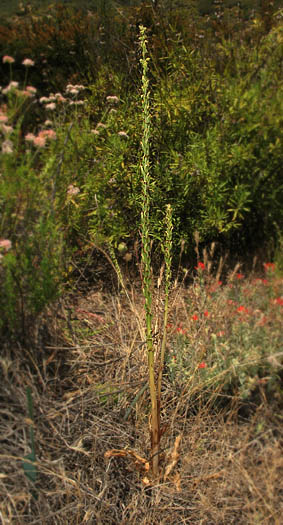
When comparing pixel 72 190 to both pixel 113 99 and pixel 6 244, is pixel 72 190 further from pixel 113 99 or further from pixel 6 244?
pixel 6 244

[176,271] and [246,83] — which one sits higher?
[246,83]

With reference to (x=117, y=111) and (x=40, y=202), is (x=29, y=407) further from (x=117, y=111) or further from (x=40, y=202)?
(x=117, y=111)

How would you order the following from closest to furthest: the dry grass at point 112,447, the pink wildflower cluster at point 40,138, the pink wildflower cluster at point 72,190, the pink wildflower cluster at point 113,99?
the dry grass at point 112,447 → the pink wildflower cluster at point 113,99 → the pink wildflower cluster at point 72,190 → the pink wildflower cluster at point 40,138

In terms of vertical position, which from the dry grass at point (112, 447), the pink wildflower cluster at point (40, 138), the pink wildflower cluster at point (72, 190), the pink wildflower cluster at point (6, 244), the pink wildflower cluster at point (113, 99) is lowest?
the dry grass at point (112, 447)

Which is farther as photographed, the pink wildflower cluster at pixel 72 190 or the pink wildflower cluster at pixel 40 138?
the pink wildflower cluster at pixel 40 138

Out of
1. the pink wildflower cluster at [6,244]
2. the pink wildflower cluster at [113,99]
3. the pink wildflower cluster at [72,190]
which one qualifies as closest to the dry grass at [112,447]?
the pink wildflower cluster at [6,244]

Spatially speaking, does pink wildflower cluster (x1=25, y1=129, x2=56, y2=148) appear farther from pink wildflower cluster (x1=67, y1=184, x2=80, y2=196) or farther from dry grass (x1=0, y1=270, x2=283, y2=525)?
dry grass (x1=0, y1=270, x2=283, y2=525)

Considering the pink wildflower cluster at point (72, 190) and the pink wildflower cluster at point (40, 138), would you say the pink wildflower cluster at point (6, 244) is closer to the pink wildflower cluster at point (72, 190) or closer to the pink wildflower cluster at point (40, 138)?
the pink wildflower cluster at point (72, 190)

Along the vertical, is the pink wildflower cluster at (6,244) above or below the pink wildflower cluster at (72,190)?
below

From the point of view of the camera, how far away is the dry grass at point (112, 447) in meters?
1.37

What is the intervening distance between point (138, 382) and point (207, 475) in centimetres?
42

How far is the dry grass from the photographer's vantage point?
137cm

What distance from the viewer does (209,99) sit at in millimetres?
2822

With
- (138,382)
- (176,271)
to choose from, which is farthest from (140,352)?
(176,271)
